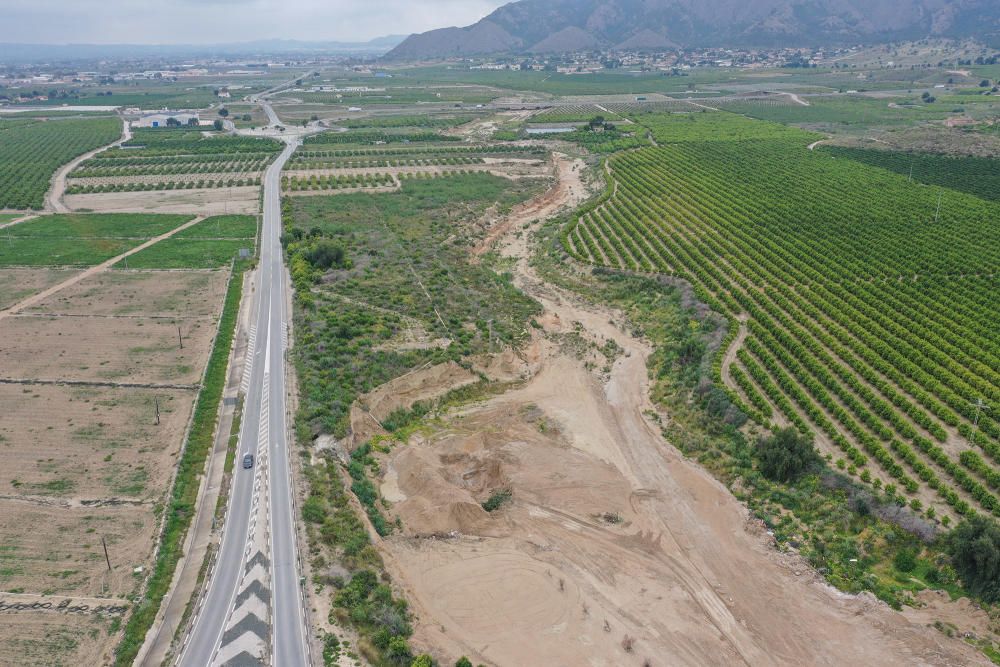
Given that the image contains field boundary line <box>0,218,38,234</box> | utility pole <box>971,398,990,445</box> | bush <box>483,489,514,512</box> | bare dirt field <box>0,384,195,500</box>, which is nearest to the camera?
bush <box>483,489,514,512</box>

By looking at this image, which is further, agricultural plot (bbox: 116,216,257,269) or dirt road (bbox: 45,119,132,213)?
dirt road (bbox: 45,119,132,213)

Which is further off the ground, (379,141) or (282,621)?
(379,141)

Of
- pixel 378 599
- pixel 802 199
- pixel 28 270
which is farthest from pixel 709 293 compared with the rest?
pixel 28 270

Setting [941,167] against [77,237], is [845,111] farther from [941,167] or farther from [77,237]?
[77,237]

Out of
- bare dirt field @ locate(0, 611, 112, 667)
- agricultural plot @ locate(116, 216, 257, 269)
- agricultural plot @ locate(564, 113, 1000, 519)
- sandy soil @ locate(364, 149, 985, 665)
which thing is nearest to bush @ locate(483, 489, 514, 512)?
sandy soil @ locate(364, 149, 985, 665)

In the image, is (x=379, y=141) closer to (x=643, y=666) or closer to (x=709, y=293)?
(x=709, y=293)

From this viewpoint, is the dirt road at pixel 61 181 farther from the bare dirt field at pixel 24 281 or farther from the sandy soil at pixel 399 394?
the sandy soil at pixel 399 394

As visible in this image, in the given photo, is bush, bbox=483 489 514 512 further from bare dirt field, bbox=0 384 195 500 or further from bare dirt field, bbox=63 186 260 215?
bare dirt field, bbox=63 186 260 215
